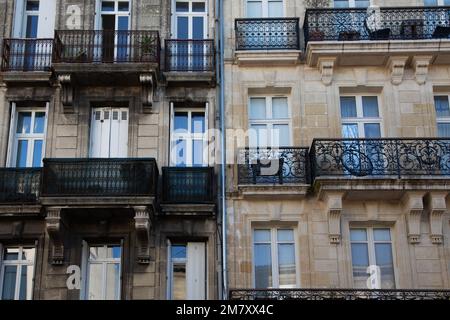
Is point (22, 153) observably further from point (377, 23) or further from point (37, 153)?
point (377, 23)

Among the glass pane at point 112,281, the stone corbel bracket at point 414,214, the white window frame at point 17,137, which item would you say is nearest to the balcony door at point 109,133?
the white window frame at point 17,137

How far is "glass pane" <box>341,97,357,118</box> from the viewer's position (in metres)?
16.7

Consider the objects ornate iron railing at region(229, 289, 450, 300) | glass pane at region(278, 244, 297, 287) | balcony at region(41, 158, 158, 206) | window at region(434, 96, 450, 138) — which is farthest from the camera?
window at region(434, 96, 450, 138)

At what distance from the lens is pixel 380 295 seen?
14.4m

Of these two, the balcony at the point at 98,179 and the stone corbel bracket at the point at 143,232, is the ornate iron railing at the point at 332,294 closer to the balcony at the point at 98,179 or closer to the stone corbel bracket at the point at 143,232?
the stone corbel bracket at the point at 143,232

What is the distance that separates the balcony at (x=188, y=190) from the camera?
607 inches

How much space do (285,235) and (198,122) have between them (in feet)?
10.1

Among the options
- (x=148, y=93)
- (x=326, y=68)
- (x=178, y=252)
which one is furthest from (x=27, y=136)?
(x=326, y=68)

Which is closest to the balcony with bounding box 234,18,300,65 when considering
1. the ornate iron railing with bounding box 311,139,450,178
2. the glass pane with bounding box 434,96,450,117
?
the ornate iron railing with bounding box 311,139,450,178

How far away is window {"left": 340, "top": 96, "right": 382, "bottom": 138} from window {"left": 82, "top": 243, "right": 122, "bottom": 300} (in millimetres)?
5249

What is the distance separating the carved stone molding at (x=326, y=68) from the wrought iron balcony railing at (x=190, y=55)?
224cm

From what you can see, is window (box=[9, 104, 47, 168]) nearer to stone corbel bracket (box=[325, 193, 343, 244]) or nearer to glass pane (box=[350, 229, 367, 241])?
stone corbel bracket (box=[325, 193, 343, 244])

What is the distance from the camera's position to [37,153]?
16391 mm

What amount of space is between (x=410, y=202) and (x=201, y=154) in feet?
14.2
